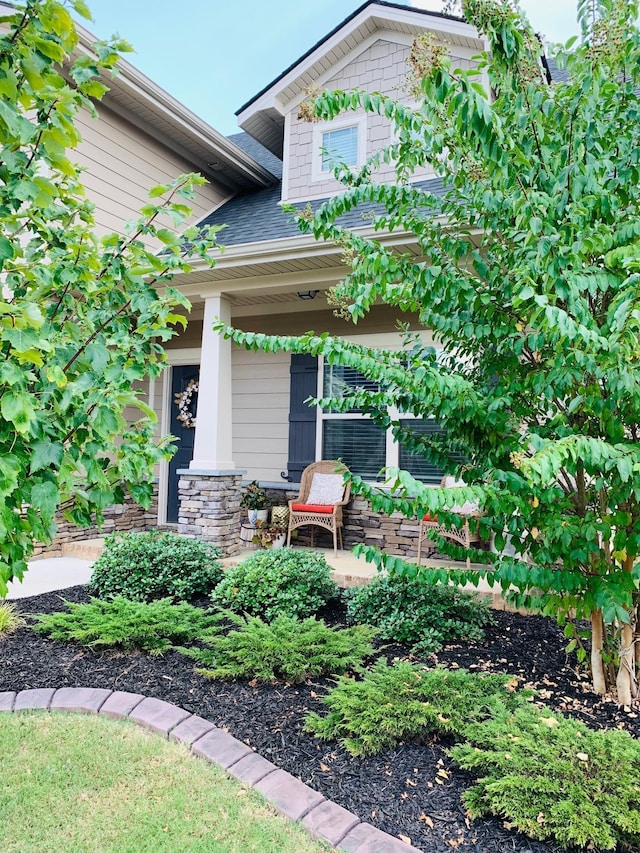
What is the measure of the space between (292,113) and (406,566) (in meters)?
6.35

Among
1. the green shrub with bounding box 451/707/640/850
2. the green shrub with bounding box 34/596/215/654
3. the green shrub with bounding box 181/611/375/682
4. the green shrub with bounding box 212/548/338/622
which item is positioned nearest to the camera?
the green shrub with bounding box 451/707/640/850

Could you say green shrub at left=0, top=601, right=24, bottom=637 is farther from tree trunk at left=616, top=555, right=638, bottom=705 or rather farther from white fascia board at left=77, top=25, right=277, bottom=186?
white fascia board at left=77, top=25, right=277, bottom=186

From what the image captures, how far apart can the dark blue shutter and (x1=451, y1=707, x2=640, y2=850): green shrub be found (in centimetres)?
468

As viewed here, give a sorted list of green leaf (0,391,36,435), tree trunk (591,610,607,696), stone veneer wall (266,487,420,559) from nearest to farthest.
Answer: green leaf (0,391,36,435) < tree trunk (591,610,607,696) < stone veneer wall (266,487,420,559)

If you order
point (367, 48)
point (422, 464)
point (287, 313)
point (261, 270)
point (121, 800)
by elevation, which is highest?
point (367, 48)

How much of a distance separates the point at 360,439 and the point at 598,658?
3929 millimetres

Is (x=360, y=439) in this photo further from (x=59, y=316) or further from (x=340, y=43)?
(x=59, y=316)

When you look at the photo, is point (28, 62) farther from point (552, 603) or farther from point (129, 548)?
point (129, 548)

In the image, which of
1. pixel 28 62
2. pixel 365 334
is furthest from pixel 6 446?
pixel 365 334

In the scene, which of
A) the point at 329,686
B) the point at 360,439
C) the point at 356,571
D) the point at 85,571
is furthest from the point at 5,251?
the point at 360,439

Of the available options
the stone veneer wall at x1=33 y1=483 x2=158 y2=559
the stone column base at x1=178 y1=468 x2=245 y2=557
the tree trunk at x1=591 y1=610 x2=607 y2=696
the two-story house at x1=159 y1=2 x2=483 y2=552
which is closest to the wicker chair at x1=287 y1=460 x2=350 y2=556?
the two-story house at x1=159 y1=2 x2=483 y2=552

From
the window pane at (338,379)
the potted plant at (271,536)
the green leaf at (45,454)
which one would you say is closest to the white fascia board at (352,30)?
the window pane at (338,379)

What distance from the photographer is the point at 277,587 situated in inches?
161

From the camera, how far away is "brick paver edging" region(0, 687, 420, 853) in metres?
1.88
